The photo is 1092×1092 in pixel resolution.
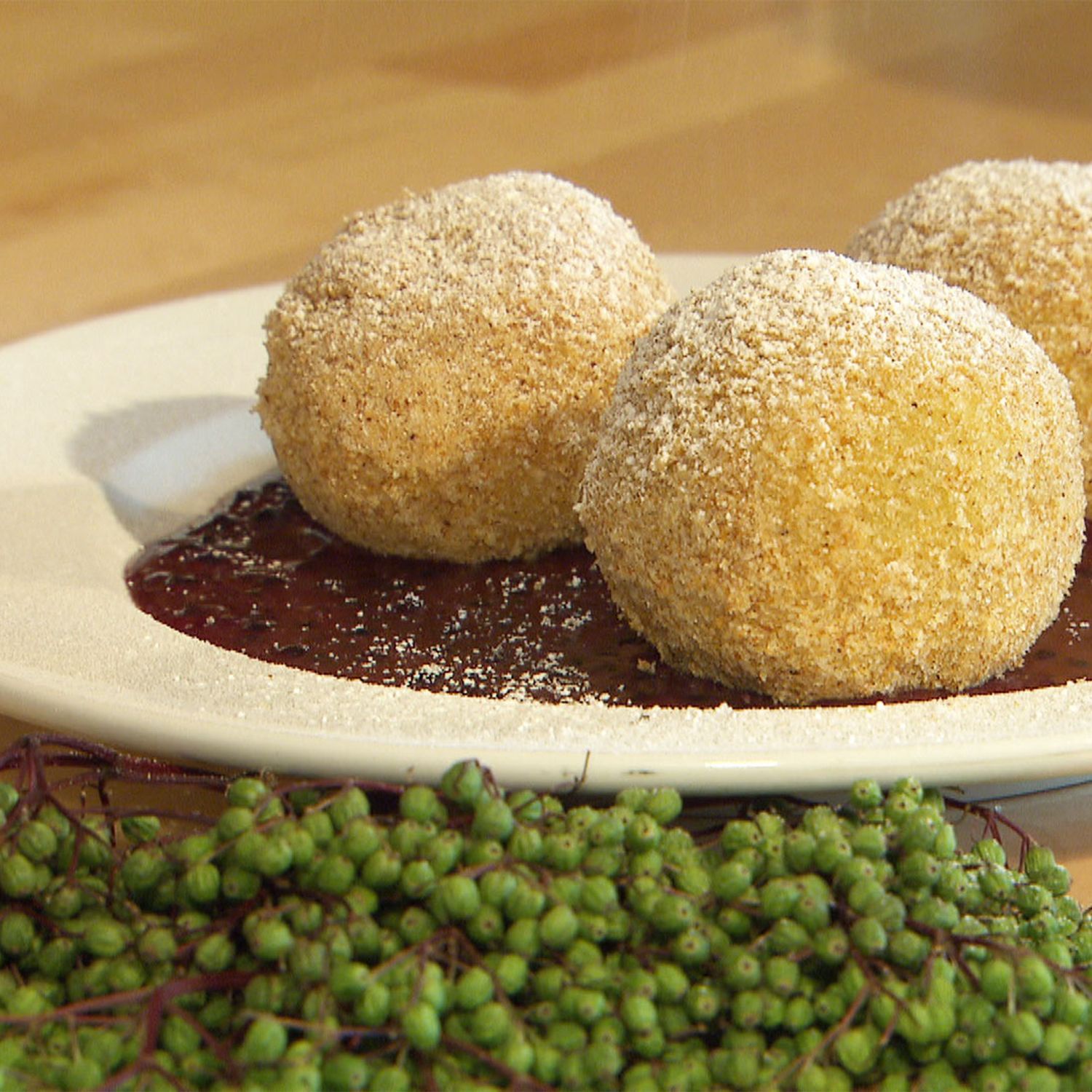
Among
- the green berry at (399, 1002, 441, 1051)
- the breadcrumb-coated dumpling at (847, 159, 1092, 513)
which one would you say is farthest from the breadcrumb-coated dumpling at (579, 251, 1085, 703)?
the green berry at (399, 1002, 441, 1051)

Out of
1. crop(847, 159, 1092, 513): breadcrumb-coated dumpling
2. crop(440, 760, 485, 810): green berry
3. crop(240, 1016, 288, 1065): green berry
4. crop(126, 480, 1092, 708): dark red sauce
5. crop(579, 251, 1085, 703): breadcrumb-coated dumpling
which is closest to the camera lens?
crop(240, 1016, 288, 1065): green berry

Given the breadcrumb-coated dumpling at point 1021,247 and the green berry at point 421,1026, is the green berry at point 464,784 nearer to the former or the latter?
the green berry at point 421,1026

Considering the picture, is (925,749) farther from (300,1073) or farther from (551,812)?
(300,1073)

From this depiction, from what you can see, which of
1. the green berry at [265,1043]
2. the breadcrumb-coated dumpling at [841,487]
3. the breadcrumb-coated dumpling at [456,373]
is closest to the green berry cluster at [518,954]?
the green berry at [265,1043]

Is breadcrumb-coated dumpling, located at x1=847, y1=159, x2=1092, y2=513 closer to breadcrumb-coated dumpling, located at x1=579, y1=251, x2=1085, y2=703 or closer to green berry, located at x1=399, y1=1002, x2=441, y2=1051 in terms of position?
breadcrumb-coated dumpling, located at x1=579, y1=251, x2=1085, y2=703

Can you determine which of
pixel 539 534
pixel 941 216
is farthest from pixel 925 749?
pixel 941 216

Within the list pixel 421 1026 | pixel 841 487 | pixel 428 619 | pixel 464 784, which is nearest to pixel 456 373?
pixel 428 619
